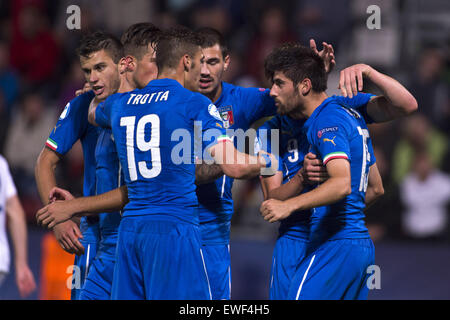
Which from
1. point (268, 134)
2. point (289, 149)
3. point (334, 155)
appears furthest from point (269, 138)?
point (334, 155)

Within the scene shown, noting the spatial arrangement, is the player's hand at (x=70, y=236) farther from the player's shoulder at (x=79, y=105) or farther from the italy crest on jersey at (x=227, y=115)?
the italy crest on jersey at (x=227, y=115)

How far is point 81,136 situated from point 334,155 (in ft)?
6.82

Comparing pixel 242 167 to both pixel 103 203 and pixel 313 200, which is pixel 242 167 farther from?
pixel 103 203

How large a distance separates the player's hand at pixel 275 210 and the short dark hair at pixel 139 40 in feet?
4.70

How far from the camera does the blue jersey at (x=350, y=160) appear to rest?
4281mm

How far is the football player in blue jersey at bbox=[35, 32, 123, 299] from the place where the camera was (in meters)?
4.96

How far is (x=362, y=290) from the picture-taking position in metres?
4.38

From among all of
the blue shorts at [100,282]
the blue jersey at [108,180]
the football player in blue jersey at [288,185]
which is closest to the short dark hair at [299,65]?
the football player in blue jersey at [288,185]

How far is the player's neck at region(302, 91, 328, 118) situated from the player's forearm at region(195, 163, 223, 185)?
2.38ft

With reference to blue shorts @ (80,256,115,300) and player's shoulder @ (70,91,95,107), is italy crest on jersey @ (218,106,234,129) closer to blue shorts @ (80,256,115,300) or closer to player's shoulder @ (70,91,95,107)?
player's shoulder @ (70,91,95,107)

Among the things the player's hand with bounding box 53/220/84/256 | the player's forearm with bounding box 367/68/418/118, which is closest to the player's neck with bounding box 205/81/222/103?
the player's forearm with bounding box 367/68/418/118

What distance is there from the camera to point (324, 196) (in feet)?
12.9

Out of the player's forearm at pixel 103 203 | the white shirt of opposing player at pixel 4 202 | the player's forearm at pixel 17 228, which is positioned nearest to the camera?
the player's forearm at pixel 103 203

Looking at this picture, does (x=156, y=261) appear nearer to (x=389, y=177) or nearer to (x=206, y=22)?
(x=389, y=177)
